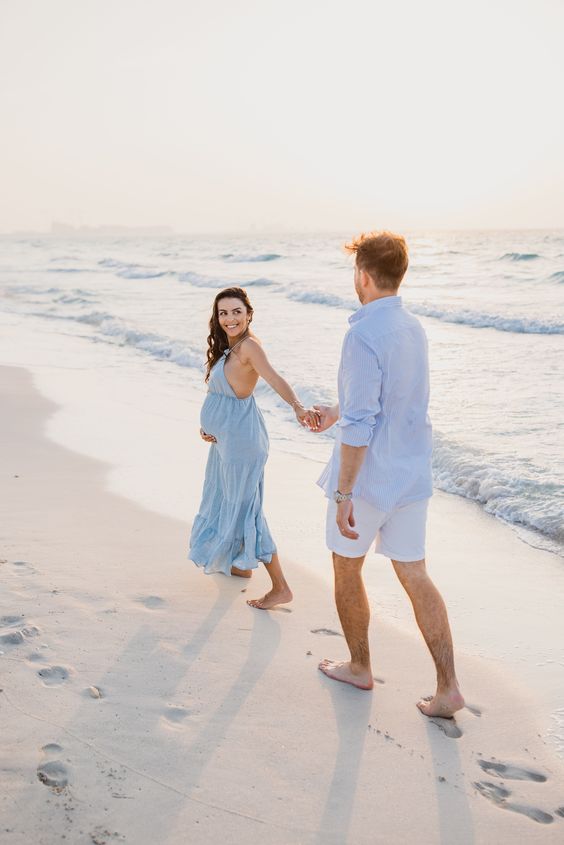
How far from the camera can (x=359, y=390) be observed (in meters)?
2.79

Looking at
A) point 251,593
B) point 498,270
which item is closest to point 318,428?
point 251,593

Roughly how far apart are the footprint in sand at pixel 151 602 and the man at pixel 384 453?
1.11 meters

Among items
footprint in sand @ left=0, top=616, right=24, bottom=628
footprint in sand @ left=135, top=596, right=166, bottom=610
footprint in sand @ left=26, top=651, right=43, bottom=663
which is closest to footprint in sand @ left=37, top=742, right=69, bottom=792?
footprint in sand @ left=26, top=651, right=43, bottom=663

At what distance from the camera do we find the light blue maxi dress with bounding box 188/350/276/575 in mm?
4172

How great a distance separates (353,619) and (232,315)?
1732 mm

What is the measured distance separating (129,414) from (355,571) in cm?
589

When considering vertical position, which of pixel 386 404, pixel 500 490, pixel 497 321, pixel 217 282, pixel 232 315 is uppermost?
pixel 232 315

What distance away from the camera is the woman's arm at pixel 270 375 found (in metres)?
3.90

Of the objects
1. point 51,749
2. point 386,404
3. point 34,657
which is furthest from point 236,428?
point 51,749

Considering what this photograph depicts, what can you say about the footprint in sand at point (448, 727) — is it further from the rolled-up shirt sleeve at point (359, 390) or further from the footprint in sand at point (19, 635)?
the footprint in sand at point (19, 635)

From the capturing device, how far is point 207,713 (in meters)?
2.93

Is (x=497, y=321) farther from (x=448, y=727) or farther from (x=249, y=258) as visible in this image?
(x=249, y=258)

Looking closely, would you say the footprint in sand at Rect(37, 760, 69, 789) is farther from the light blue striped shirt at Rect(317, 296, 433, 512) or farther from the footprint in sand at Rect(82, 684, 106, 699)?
the light blue striped shirt at Rect(317, 296, 433, 512)

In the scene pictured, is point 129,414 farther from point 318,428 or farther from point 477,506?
point 318,428
